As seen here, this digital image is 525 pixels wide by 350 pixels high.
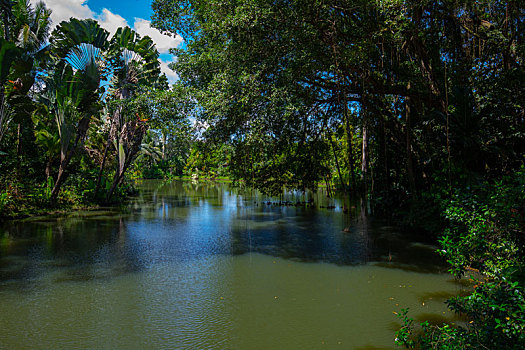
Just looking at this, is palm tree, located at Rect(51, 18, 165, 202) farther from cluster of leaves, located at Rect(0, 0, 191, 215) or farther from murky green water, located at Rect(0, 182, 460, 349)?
murky green water, located at Rect(0, 182, 460, 349)

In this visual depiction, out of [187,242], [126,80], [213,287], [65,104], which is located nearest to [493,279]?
[213,287]

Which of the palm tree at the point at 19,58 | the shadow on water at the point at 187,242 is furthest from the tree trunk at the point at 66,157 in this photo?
the palm tree at the point at 19,58

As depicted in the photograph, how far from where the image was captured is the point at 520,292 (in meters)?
2.68

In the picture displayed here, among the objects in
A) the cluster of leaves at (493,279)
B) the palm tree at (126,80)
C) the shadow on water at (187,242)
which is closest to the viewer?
the cluster of leaves at (493,279)

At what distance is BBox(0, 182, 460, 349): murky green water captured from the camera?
412cm

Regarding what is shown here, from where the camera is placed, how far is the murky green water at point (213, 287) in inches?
162

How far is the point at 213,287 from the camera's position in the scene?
563 cm

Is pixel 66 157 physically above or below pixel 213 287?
above

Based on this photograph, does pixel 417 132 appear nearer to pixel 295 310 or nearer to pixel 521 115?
pixel 521 115

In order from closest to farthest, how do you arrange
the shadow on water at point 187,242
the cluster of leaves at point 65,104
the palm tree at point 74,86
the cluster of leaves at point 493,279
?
1. the cluster of leaves at point 493,279
2. the shadow on water at point 187,242
3. the cluster of leaves at point 65,104
4. the palm tree at point 74,86

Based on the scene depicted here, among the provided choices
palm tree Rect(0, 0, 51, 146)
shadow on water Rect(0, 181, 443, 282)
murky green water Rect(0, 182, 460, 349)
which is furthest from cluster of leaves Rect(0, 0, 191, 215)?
murky green water Rect(0, 182, 460, 349)

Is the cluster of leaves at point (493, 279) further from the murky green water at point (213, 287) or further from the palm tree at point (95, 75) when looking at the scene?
the palm tree at point (95, 75)

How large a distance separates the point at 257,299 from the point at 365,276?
2030 mm

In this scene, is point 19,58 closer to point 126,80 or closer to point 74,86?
point 74,86
